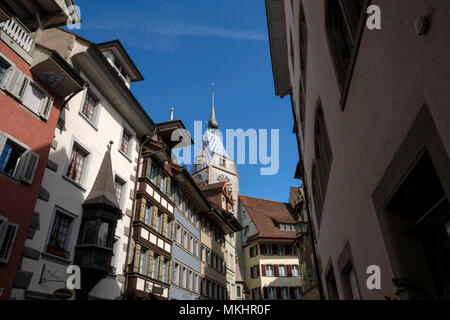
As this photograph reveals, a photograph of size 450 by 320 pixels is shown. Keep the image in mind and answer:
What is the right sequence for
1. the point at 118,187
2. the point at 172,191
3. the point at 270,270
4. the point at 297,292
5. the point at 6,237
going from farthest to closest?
the point at 270,270 < the point at 297,292 < the point at 172,191 < the point at 118,187 < the point at 6,237

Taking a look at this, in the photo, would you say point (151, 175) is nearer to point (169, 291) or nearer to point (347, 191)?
point (169, 291)

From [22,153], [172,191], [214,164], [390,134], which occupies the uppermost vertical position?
[214,164]

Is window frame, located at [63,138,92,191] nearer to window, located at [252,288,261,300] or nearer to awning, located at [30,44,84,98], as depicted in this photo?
awning, located at [30,44,84,98]

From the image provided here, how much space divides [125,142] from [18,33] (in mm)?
8317

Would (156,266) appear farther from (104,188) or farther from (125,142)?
(125,142)

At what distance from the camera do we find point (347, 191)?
6.18 meters

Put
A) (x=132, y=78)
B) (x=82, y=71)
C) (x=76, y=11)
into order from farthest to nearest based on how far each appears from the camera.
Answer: (x=132, y=78) < (x=82, y=71) < (x=76, y=11)

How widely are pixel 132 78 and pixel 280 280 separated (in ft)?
113

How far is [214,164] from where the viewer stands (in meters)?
86.2

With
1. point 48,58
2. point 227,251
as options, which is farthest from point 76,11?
point 227,251

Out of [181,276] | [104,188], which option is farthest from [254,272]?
[104,188]

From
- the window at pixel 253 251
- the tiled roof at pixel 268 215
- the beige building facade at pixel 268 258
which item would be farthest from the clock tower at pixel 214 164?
the window at pixel 253 251

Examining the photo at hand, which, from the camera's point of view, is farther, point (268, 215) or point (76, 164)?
point (268, 215)
